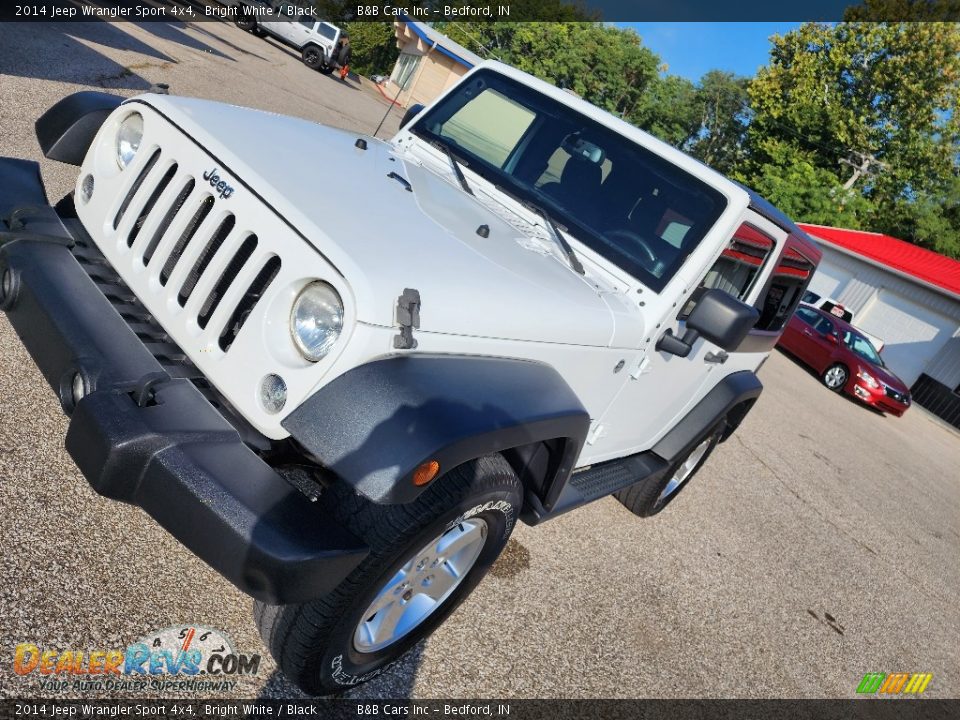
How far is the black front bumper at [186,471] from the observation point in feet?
6.09

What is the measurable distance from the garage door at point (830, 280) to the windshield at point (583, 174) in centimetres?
2529

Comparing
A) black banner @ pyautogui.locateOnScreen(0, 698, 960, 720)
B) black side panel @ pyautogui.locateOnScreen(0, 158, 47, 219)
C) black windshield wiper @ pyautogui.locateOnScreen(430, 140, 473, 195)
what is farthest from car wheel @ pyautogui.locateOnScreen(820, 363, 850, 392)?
black side panel @ pyautogui.locateOnScreen(0, 158, 47, 219)

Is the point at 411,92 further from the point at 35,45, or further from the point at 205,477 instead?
the point at 205,477

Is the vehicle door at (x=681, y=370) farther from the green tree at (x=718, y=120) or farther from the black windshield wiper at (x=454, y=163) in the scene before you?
the green tree at (x=718, y=120)

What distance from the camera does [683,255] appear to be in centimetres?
333

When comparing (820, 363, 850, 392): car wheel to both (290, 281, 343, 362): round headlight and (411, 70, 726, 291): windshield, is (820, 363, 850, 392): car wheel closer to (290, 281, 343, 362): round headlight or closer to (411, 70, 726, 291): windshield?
(411, 70, 726, 291): windshield

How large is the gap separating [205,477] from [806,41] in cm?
4817

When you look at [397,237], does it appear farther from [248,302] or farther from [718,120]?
[718,120]

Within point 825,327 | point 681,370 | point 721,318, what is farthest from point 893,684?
point 825,327

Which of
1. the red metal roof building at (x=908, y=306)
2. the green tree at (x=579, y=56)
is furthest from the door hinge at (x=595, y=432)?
the green tree at (x=579, y=56)

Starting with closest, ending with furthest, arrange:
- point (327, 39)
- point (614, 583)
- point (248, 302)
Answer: point (248, 302), point (614, 583), point (327, 39)

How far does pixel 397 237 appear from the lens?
7.77 feet

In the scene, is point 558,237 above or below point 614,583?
above

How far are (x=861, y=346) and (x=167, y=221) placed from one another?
16130mm
